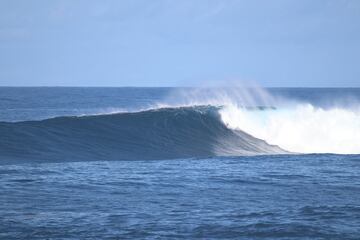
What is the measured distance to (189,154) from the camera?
2386cm

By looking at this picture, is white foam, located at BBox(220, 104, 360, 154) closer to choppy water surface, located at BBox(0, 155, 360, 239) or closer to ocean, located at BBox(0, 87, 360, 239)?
ocean, located at BBox(0, 87, 360, 239)

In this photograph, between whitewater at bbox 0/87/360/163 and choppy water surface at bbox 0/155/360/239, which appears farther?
whitewater at bbox 0/87/360/163

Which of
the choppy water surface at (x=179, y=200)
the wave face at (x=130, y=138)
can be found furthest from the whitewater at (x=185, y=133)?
the choppy water surface at (x=179, y=200)

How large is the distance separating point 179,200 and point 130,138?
494 inches

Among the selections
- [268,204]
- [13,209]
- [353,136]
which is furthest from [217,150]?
[13,209]

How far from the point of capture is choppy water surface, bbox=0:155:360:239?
408 inches

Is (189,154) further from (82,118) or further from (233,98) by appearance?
(233,98)

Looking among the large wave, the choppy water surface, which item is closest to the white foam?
the large wave

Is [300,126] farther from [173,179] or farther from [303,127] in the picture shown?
[173,179]

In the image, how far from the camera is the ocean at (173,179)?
34.8 ft

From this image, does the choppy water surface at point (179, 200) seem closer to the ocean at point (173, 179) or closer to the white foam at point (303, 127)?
the ocean at point (173, 179)

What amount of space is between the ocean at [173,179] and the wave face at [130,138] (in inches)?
1.9

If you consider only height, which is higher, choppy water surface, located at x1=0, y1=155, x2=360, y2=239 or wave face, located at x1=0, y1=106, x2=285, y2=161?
wave face, located at x1=0, y1=106, x2=285, y2=161

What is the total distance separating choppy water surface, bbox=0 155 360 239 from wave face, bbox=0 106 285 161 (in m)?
3.39
